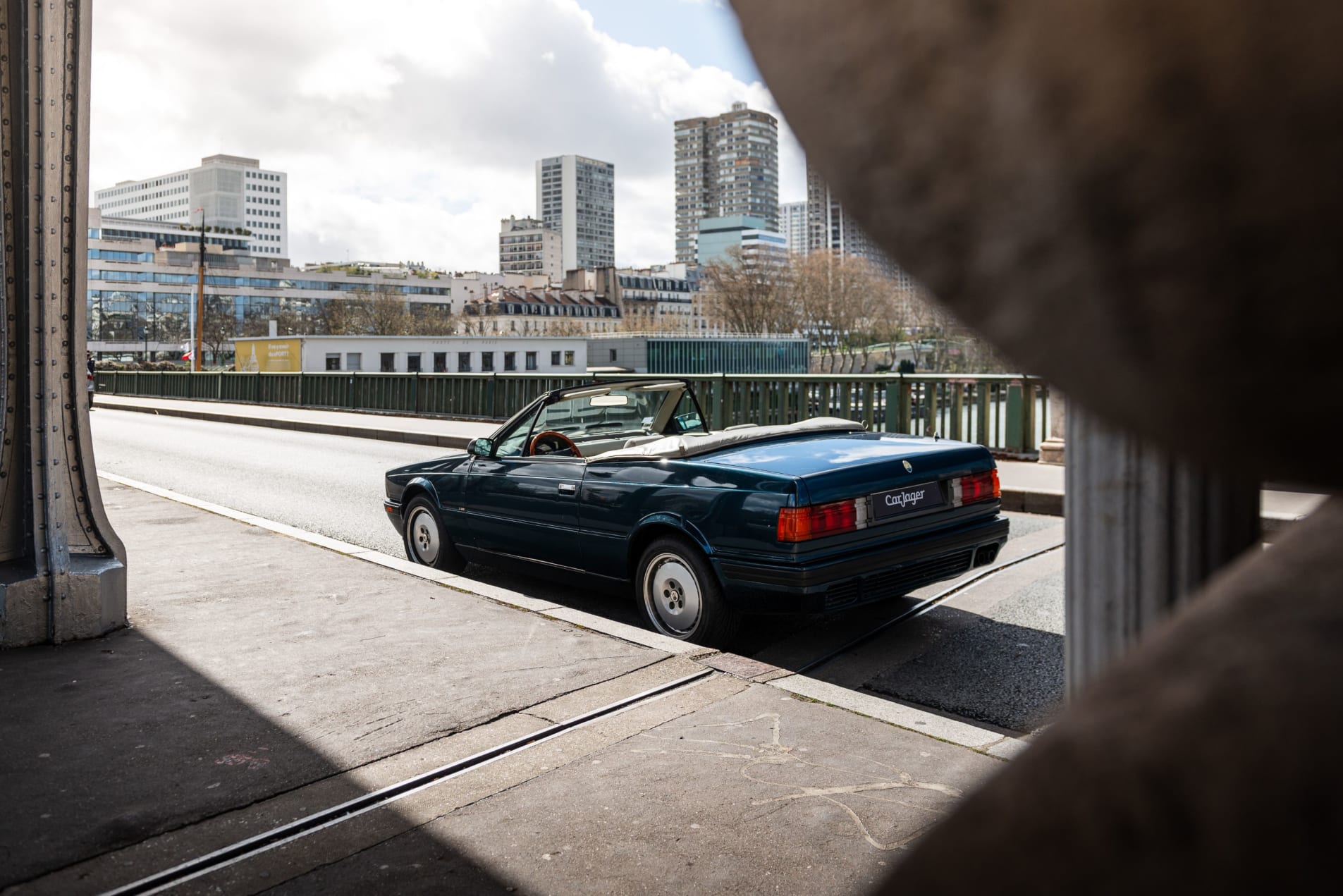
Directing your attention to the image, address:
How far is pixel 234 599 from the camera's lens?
7.07 metres

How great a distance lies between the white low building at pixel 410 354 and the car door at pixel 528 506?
95.7 feet

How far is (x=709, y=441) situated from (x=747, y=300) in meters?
106

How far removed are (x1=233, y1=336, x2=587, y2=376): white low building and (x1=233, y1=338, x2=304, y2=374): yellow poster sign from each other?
1.2 inches

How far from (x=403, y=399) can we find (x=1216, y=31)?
2963 cm

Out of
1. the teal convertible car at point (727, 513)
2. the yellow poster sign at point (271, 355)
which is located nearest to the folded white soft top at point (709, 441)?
the teal convertible car at point (727, 513)

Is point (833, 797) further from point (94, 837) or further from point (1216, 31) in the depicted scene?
point (1216, 31)

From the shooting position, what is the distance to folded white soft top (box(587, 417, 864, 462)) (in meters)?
6.62

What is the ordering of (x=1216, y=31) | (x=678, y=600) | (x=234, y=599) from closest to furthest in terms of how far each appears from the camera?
(x=1216, y=31) → (x=678, y=600) → (x=234, y=599)

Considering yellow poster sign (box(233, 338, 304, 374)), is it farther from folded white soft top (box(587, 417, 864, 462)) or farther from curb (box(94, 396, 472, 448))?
folded white soft top (box(587, 417, 864, 462))

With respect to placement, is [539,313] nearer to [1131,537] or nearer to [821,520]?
[821,520]

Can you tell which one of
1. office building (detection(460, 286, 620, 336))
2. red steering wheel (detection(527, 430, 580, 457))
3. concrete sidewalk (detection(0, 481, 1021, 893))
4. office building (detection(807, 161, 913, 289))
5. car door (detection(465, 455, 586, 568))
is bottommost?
concrete sidewalk (detection(0, 481, 1021, 893))

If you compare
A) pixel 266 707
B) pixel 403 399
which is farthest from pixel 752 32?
pixel 403 399

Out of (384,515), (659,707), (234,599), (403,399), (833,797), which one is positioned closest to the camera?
(833,797)

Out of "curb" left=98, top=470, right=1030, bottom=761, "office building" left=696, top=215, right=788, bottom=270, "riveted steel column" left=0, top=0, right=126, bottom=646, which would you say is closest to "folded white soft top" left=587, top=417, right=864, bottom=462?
"curb" left=98, top=470, right=1030, bottom=761
